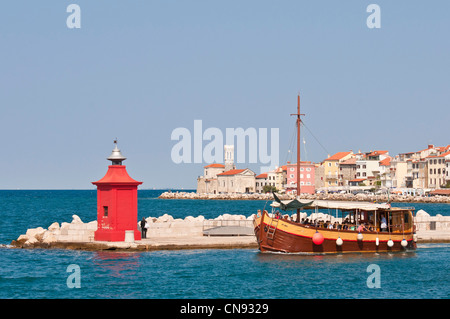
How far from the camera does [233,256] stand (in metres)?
30.2

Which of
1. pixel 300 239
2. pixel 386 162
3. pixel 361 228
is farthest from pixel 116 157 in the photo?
pixel 386 162

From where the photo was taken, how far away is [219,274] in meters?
25.7

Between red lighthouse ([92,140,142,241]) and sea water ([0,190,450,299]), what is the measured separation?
4.97 ft

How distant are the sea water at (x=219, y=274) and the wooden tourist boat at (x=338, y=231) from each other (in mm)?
496

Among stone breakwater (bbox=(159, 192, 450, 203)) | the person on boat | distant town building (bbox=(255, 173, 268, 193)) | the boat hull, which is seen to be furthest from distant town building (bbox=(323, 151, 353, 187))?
the boat hull

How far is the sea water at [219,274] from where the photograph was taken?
74.5ft

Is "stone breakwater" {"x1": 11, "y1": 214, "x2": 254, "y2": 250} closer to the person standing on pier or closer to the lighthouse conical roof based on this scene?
the person standing on pier

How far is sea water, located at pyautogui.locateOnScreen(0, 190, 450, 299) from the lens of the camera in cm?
2270

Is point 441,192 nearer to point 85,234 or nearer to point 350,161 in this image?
point 350,161
